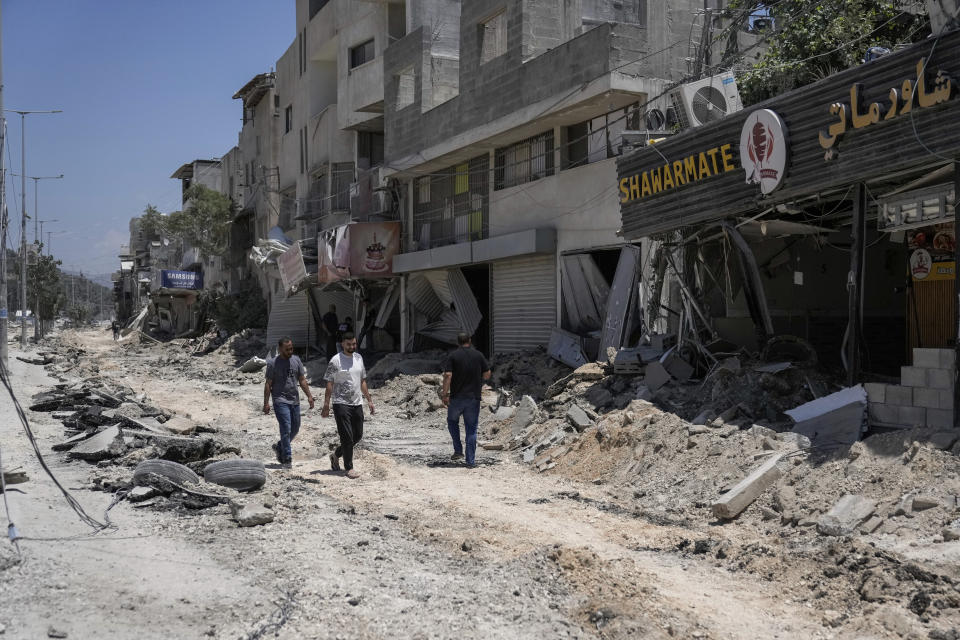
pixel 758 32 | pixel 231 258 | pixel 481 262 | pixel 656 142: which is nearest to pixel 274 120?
pixel 231 258

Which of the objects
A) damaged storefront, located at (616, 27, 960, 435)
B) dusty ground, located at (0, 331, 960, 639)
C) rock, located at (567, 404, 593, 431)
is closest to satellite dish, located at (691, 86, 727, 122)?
damaged storefront, located at (616, 27, 960, 435)

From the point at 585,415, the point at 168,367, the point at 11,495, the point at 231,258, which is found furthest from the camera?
the point at 231,258

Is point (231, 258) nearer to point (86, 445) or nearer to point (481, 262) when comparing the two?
point (481, 262)

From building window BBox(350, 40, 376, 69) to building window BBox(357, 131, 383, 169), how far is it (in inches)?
93.4

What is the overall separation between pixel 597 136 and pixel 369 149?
14780 millimetres

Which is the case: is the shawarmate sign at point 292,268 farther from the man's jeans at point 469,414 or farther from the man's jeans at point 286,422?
the man's jeans at point 469,414

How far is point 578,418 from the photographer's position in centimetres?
1341

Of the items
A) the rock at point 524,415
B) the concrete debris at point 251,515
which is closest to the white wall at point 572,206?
the rock at point 524,415

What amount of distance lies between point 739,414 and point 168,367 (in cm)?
2936

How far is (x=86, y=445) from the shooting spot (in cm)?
1120

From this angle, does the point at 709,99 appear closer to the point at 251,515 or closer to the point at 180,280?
the point at 251,515

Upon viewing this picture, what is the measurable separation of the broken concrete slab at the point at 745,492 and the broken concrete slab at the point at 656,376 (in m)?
4.41

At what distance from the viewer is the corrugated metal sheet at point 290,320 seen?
3609 centimetres

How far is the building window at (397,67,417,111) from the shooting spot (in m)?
26.2
